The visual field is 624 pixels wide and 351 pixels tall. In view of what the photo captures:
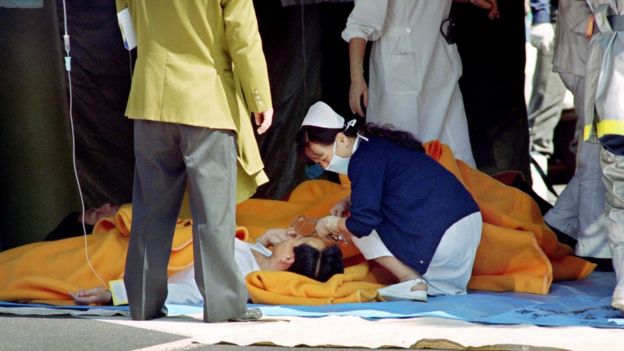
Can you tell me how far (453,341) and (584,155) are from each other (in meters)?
2.14

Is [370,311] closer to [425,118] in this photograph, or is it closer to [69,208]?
[425,118]

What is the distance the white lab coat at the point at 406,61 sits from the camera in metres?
7.27

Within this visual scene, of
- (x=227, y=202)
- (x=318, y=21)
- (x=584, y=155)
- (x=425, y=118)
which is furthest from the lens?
(x=318, y=21)

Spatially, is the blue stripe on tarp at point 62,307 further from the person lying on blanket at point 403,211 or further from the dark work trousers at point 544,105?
the dark work trousers at point 544,105

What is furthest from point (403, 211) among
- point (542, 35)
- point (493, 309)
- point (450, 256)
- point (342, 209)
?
point (542, 35)

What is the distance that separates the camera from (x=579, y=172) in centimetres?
712

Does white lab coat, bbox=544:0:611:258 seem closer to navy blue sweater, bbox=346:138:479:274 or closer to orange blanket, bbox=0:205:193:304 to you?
navy blue sweater, bbox=346:138:479:274

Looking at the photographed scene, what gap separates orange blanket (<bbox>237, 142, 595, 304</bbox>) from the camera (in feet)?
21.1

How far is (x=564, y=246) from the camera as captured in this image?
23.4 feet

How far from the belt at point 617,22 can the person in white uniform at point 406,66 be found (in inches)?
63.8

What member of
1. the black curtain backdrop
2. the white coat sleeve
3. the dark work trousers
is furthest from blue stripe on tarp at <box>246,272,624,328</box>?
the dark work trousers

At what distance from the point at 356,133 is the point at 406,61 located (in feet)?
3.24

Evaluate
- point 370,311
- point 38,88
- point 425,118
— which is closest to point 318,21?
point 425,118

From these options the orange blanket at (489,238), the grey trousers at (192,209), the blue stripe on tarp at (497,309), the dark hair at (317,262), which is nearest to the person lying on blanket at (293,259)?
the dark hair at (317,262)
